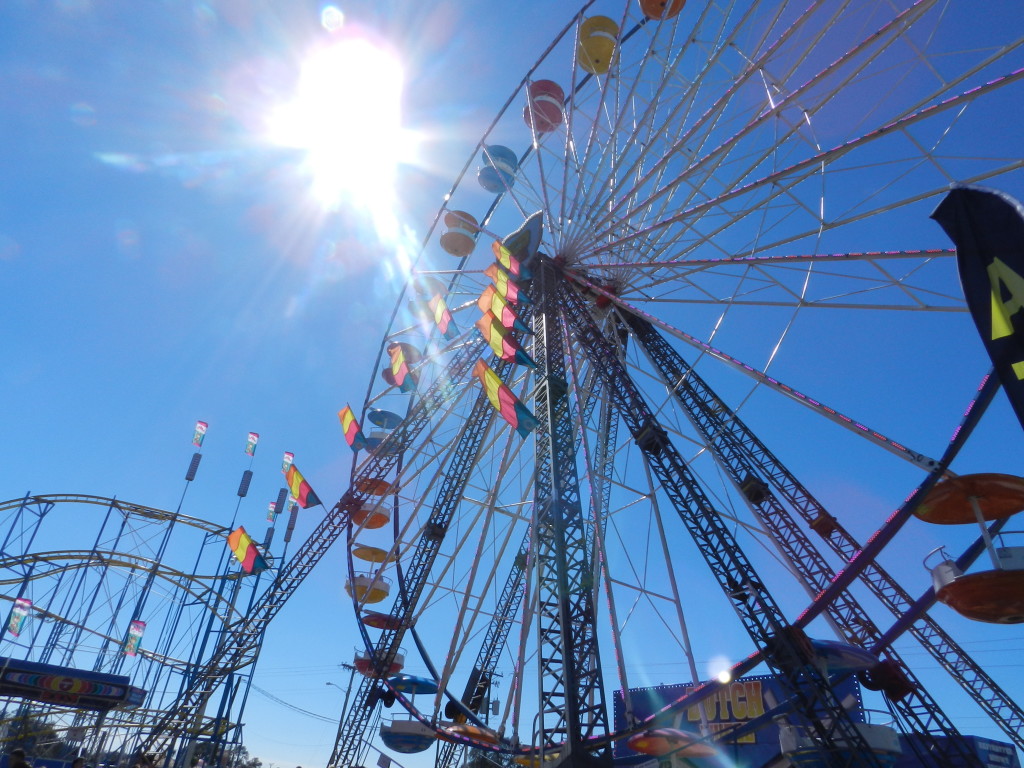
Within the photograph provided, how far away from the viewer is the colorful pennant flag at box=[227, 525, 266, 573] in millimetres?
21172

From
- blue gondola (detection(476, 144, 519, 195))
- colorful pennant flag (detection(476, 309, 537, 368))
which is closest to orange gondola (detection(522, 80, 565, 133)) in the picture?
blue gondola (detection(476, 144, 519, 195))

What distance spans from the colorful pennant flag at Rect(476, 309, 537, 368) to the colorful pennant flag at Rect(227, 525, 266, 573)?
11.3 m

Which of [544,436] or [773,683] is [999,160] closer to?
[544,436]

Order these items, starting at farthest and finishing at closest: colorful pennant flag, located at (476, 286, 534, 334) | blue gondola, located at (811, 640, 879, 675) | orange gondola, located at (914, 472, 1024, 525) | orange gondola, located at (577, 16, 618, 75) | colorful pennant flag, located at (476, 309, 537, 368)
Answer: orange gondola, located at (577, 16, 618, 75) → colorful pennant flag, located at (476, 286, 534, 334) → colorful pennant flag, located at (476, 309, 537, 368) → blue gondola, located at (811, 640, 879, 675) → orange gondola, located at (914, 472, 1024, 525)

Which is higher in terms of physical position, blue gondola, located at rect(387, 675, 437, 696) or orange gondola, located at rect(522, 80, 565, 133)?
orange gondola, located at rect(522, 80, 565, 133)

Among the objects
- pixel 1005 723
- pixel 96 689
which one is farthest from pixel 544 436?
pixel 96 689

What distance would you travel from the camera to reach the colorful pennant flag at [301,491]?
20266 mm

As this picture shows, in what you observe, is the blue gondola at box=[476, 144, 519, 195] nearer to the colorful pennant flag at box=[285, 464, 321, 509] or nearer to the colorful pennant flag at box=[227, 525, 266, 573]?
the colorful pennant flag at box=[285, 464, 321, 509]

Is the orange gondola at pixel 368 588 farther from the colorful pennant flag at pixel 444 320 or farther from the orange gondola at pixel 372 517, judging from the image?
the colorful pennant flag at pixel 444 320

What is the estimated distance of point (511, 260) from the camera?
52.3 feet

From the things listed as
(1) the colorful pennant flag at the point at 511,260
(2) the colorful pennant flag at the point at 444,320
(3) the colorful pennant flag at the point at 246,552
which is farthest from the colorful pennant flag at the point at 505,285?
(3) the colorful pennant flag at the point at 246,552

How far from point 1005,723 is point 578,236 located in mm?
14004

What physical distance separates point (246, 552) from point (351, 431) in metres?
5.37

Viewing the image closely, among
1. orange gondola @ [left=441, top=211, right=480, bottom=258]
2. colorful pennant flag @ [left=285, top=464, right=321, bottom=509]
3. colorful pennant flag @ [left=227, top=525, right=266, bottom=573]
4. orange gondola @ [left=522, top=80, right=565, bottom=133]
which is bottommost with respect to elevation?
colorful pennant flag @ [left=227, top=525, right=266, bottom=573]
